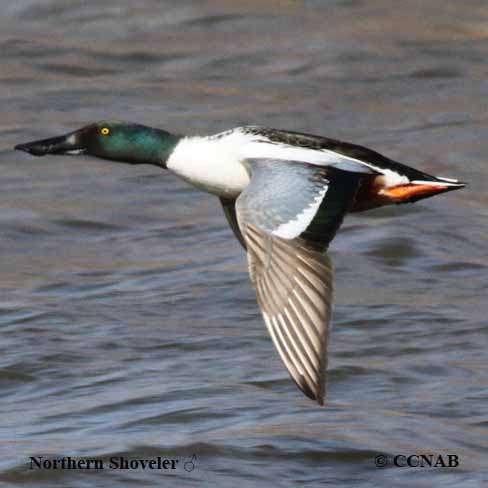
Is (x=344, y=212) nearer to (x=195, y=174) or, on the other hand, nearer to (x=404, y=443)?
(x=195, y=174)

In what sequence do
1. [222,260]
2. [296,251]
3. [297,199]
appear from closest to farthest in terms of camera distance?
[296,251], [297,199], [222,260]

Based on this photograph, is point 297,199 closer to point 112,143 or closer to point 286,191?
point 286,191

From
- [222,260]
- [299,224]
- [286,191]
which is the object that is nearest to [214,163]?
[286,191]

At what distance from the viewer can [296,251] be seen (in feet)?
17.0

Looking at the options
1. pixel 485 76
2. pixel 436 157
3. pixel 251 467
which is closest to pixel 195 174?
Result: pixel 251 467

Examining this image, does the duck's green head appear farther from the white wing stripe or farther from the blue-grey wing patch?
the white wing stripe

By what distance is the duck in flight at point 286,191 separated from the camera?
504 centimetres

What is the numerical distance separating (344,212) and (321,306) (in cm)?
47

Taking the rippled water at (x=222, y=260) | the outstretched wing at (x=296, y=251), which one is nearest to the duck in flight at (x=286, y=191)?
the outstretched wing at (x=296, y=251)

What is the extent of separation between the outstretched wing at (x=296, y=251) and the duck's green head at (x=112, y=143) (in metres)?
0.50

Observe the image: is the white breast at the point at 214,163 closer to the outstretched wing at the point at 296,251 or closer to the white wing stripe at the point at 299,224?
the outstretched wing at the point at 296,251

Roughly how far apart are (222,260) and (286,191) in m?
2.93

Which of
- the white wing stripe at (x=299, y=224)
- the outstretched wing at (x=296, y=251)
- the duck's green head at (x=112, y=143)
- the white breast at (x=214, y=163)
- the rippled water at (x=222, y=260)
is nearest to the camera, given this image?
the outstretched wing at (x=296, y=251)

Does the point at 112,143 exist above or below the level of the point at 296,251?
above
